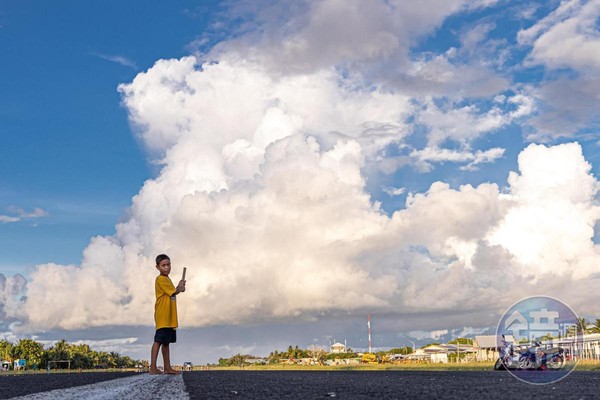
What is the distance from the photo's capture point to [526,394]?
7121mm

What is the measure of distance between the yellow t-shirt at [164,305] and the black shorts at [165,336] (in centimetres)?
7

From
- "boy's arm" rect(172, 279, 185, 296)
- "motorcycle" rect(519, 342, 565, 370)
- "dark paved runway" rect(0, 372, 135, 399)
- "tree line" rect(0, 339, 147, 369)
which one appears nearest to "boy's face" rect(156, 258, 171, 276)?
"boy's arm" rect(172, 279, 185, 296)

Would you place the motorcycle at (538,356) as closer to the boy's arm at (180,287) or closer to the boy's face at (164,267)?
the boy's arm at (180,287)

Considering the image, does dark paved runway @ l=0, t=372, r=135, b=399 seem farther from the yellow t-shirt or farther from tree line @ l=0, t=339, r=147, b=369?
tree line @ l=0, t=339, r=147, b=369

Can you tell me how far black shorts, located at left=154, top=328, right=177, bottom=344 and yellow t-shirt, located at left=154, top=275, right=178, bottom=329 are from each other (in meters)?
0.07

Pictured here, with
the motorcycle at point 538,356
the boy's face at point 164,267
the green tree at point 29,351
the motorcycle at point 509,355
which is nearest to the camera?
the motorcycle at point 538,356

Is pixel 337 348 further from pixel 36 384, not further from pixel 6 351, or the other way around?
pixel 36 384

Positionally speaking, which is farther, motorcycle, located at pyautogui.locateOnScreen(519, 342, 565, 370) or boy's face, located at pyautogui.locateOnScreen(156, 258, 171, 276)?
boy's face, located at pyautogui.locateOnScreen(156, 258, 171, 276)

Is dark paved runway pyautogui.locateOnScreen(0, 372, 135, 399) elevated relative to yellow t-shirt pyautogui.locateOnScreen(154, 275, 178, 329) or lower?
lower

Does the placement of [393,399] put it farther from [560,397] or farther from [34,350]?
[34,350]

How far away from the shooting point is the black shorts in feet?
37.5

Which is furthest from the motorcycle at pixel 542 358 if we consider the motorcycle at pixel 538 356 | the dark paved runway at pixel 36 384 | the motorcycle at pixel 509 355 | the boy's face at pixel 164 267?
the dark paved runway at pixel 36 384

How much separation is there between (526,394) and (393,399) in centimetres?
166

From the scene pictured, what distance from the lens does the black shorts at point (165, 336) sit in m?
11.4
